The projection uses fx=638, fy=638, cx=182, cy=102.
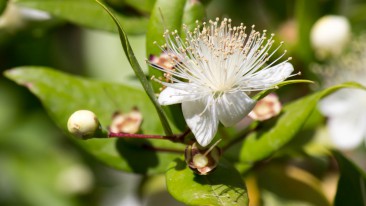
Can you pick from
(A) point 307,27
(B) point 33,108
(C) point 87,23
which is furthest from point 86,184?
(A) point 307,27

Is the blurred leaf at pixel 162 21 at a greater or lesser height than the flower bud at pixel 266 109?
greater

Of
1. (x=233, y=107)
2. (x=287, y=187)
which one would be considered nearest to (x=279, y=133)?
(x=233, y=107)

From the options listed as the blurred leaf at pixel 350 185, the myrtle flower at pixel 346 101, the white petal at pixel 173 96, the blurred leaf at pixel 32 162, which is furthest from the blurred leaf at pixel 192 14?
the blurred leaf at pixel 32 162

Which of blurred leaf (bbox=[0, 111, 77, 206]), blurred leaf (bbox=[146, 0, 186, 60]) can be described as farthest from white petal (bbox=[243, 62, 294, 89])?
blurred leaf (bbox=[0, 111, 77, 206])

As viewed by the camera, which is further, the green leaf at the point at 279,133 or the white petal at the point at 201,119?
the green leaf at the point at 279,133

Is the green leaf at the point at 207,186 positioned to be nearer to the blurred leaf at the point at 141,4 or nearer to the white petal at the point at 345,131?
the blurred leaf at the point at 141,4

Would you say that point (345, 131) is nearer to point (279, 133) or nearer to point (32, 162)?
point (279, 133)
